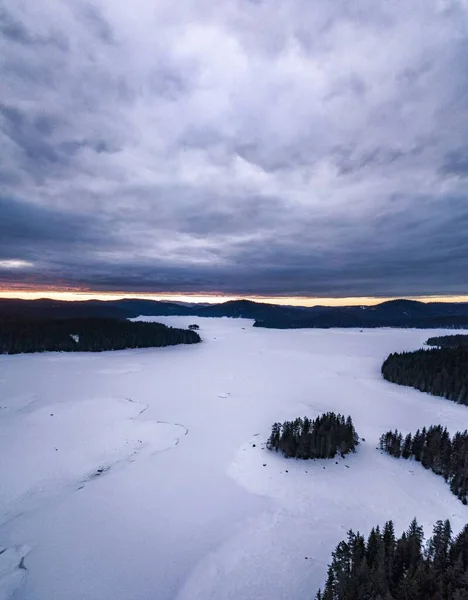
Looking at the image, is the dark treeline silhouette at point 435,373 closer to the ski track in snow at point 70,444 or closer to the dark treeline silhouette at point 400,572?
the dark treeline silhouette at point 400,572

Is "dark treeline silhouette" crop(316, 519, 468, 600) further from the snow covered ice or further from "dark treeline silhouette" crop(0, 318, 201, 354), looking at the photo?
"dark treeline silhouette" crop(0, 318, 201, 354)

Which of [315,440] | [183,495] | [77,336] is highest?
[315,440]

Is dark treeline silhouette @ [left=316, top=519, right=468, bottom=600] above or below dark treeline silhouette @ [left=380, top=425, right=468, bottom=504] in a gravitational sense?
above

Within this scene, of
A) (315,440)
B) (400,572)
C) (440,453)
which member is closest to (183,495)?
(315,440)

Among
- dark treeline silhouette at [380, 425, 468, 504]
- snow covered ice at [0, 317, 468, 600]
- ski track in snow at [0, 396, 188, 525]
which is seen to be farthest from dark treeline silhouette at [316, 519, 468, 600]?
ski track in snow at [0, 396, 188, 525]

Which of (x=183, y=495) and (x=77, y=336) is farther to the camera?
(x=77, y=336)

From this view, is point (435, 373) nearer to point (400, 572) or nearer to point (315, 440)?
point (315, 440)

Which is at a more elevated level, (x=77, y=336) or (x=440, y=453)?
(x=440, y=453)
